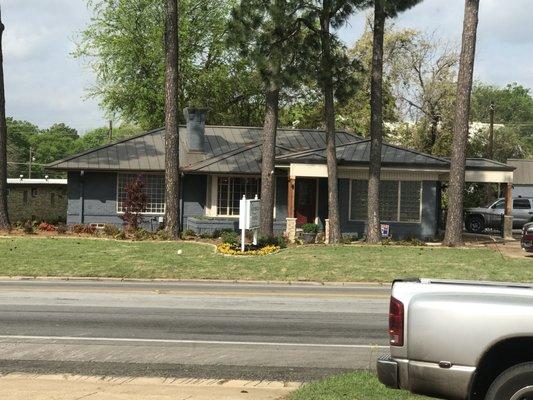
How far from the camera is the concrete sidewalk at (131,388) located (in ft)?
22.5

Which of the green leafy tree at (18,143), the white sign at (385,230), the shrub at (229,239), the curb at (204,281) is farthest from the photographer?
the green leafy tree at (18,143)

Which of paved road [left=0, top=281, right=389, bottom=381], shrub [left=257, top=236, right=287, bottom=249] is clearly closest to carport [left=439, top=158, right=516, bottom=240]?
shrub [left=257, top=236, right=287, bottom=249]

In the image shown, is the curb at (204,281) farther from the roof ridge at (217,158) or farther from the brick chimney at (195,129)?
the brick chimney at (195,129)

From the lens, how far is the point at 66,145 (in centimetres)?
14000

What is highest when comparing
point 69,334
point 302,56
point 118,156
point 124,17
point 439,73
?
point 124,17

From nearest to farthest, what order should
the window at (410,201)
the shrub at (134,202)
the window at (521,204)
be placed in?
the shrub at (134,202) < the window at (410,201) < the window at (521,204)

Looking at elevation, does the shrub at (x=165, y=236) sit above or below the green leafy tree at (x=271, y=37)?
below

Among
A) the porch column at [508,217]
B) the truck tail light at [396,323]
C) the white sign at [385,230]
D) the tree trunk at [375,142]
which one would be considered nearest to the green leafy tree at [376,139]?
the tree trunk at [375,142]

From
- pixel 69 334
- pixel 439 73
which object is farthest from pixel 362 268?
pixel 439 73

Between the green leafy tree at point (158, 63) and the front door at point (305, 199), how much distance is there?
57.6 feet

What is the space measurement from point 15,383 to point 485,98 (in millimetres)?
108783

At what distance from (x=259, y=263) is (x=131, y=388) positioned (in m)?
13.4

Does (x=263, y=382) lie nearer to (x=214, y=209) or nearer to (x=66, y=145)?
(x=214, y=209)

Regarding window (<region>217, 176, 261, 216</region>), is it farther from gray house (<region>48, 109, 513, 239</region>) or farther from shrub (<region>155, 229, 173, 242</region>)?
shrub (<region>155, 229, 173, 242</region>)
